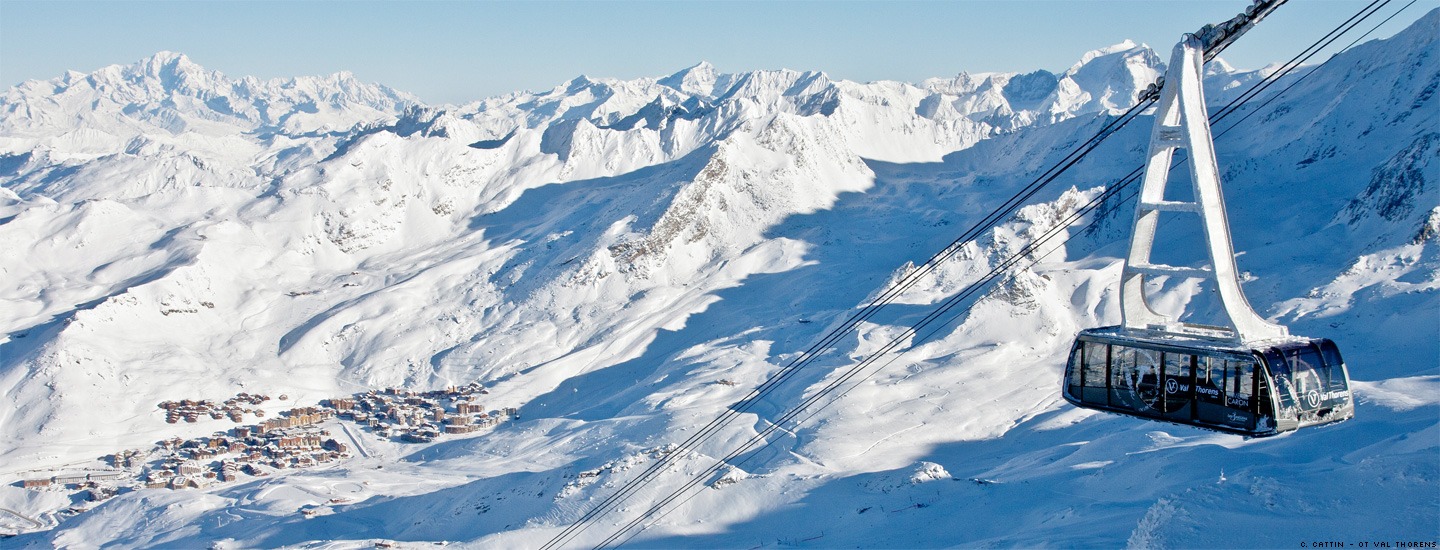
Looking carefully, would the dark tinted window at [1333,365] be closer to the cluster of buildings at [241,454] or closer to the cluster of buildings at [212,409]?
the cluster of buildings at [241,454]

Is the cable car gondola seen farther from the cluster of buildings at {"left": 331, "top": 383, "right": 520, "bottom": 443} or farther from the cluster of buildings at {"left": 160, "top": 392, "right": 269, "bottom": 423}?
the cluster of buildings at {"left": 160, "top": 392, "right": 269, "bottom": 423}

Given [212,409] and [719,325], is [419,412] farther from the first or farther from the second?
[719,325]

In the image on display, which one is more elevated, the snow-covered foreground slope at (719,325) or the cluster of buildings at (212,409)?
the snow-covered foreground slope at (719,325)

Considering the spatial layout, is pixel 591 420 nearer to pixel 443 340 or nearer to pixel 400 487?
pixel 400 487

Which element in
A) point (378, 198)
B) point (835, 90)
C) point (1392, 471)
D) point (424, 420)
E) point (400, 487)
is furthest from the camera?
point (835, 90)

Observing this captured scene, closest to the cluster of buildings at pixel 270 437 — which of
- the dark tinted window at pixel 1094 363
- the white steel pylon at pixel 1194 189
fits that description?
the dark tinted window at pixel 1094 363

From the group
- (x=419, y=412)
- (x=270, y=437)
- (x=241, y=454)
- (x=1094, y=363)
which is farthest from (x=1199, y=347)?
(x=270, y=437)

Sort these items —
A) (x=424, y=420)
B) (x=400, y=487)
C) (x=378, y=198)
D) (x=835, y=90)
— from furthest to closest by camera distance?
1. (x=835, y=90)
2. (x=378, y=198)
3. (x=424, y=420)
4. (x=400, y=487)

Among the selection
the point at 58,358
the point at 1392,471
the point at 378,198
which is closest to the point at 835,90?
the point at 378,198
